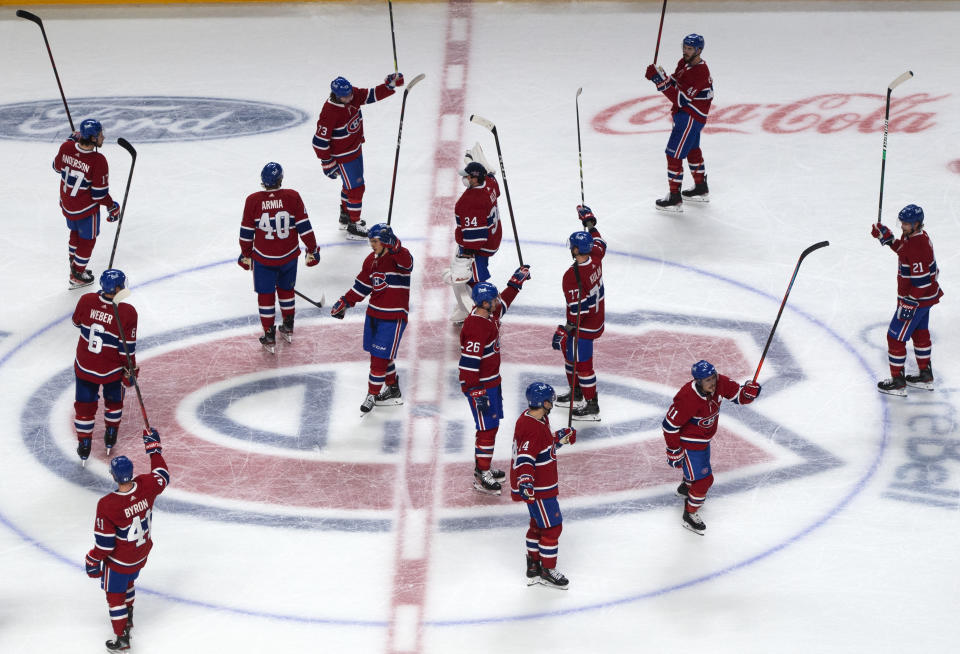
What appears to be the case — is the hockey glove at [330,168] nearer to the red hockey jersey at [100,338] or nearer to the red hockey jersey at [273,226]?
the red hockey jersey at [273,226]

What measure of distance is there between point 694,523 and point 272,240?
11.3 feet

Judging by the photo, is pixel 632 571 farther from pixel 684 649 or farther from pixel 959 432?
pixel 959 432

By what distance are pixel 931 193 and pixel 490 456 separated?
5.47m

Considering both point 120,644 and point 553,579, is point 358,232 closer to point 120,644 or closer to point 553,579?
point 553,579

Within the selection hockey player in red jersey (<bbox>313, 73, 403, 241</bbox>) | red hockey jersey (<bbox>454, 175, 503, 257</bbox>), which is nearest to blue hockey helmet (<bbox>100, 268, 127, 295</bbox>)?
red hockey jersey (<bbox>454, 175, 503, 257</bbox>)

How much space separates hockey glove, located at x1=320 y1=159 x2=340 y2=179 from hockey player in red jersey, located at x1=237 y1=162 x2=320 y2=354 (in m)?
1.57

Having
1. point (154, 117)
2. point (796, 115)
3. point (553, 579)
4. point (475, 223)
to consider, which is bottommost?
point (553, 579)

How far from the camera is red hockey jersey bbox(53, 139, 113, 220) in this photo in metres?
9.74

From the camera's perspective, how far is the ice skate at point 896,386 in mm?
8711

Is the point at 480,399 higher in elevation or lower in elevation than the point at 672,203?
lower

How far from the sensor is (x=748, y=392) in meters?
7.29

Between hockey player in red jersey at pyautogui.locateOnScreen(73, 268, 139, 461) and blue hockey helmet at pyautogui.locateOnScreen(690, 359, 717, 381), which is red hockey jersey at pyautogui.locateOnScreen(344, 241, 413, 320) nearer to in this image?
hockey player in red jersey at pyautogui.locateOnScreen(73, 268, 139, 461)

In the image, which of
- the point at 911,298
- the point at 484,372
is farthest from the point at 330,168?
the point at 911,298

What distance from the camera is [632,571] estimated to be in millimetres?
7242
